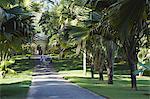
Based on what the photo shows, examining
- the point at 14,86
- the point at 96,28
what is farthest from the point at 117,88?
the point at 96,28

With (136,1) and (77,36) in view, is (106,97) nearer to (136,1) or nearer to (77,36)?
(77,36)

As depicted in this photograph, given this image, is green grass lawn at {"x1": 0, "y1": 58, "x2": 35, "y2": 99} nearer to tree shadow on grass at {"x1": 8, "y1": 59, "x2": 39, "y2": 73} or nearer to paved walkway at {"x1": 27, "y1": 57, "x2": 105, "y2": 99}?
paved walkway at {"x1": 27, "y1": 57, "x2": 105, "y2": 99}

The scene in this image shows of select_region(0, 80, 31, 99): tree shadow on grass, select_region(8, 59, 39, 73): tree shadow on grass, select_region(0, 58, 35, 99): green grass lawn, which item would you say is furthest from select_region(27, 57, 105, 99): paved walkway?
select_region(8, 59, 39, 73): tree shadow on grass

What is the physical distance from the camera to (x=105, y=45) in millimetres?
25422

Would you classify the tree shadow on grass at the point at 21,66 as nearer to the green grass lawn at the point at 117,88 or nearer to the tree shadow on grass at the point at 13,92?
the green grass lawn at the point at 117,88

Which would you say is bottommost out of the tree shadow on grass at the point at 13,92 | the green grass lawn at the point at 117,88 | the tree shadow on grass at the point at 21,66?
the green grass lawn at the point at 117,88

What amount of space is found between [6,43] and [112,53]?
978cm

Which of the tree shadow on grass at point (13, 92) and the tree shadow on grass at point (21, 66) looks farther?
the tree shadow on grass at point (21, 66)

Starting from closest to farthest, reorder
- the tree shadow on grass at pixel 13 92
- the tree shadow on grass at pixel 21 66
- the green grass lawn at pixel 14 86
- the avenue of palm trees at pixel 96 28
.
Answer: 1. the avenue of palm trees at pixel 96 28
2. the tree shadow on grass at pixel 13 92
3. the green grass lawn at pixel 14 86
4. the tree shadow on grass at pixel 21 66

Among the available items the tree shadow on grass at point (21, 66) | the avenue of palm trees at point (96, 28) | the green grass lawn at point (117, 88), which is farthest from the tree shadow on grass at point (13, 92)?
the tree shadow on grass at point (21, 66)

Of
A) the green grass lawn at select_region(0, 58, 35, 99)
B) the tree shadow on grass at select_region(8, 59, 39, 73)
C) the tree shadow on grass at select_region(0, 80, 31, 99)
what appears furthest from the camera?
the tree shadow on grass at select_region(8, 59, 39, 73)

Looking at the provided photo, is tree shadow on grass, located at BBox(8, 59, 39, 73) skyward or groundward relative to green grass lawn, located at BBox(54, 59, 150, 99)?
skyward

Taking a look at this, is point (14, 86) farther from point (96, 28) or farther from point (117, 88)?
point (96, 28)

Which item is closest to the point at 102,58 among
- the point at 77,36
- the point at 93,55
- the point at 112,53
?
the point at 93,55
